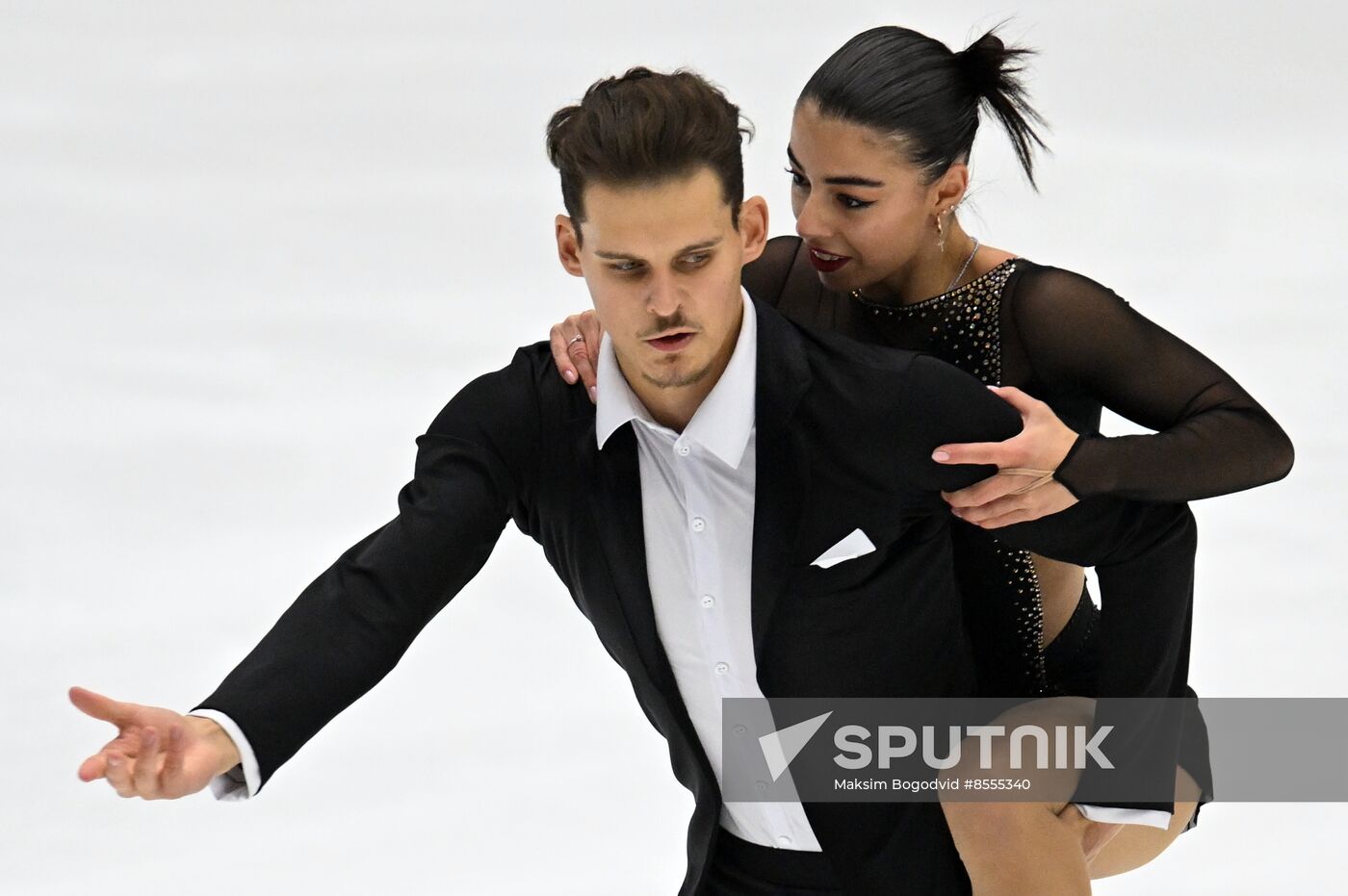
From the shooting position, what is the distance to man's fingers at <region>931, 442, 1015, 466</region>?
3012mm

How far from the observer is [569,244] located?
3.15m

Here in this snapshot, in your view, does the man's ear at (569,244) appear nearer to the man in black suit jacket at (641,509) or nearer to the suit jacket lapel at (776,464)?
the man in black suit jacket at (641,509)

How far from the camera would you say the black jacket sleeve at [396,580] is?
2877 millimetres

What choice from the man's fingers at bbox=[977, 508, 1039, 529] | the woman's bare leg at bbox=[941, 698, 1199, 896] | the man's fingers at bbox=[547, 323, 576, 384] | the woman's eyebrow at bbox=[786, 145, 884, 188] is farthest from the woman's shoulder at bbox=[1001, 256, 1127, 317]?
the man's fingers at bbox=[547, 323, 576, 384]

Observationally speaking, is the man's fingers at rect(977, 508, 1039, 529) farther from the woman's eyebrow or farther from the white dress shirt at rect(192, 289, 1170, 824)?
the woman's eyebrow

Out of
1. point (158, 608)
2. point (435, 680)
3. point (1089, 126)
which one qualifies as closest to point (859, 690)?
point (435, 680)

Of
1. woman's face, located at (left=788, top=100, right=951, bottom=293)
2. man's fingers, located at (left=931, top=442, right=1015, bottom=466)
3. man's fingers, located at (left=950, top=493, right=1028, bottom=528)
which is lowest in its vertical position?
man's fingers, located at (left=950, top=493, right=1028, bottom=528)

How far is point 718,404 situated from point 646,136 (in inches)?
17.7

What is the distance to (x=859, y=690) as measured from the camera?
3289 mm

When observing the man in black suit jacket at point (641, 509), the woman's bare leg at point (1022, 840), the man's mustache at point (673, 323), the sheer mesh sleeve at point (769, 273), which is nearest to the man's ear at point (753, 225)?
the man in black suit jacket at point (641, 509)

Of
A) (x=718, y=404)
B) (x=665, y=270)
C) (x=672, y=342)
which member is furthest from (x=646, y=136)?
(x=718, y=404)

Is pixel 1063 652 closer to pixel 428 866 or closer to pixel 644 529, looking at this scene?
pixel 644 529

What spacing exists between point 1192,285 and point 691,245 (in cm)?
445

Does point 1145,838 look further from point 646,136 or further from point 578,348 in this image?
point 646,136
